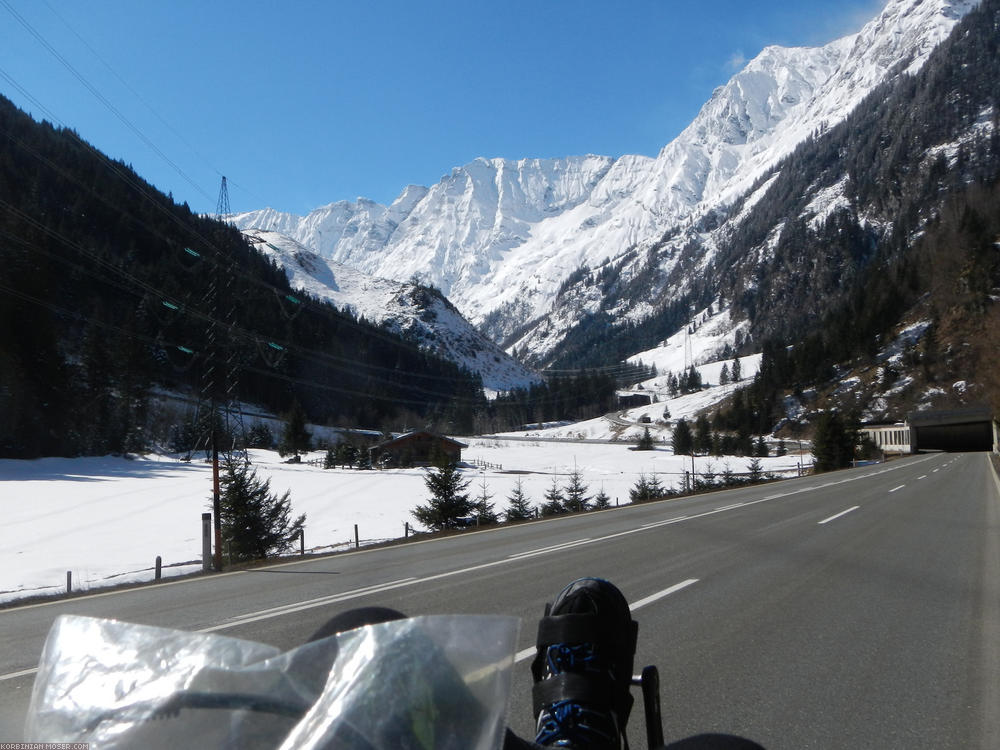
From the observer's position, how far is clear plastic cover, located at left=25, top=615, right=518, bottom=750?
1.31 meters

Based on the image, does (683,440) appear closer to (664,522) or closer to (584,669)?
(664,522)

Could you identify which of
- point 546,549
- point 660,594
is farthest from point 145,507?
point 660,594

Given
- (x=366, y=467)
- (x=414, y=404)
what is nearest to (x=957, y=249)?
(x=414, y=404)

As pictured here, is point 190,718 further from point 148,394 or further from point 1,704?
point 148,394

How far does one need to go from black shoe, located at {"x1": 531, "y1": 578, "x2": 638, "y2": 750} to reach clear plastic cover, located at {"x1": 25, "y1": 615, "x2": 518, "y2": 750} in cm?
112

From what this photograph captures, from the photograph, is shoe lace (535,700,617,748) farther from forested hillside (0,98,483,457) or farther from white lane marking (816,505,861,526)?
forested hillside (0,98,483,457)

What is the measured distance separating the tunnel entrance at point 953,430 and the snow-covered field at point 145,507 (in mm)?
32772

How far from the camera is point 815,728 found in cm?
387

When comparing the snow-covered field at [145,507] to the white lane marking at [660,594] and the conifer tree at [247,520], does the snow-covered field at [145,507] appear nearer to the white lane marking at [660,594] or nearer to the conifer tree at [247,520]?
the conifer tree at [247,520]

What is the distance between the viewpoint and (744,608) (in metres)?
6.90

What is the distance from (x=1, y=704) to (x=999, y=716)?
21.5ft

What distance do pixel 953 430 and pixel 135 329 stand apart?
11205 cm

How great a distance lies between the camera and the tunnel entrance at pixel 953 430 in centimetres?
8694

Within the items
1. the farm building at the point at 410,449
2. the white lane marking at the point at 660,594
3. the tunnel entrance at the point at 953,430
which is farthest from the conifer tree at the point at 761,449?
the white lane marking at the point at 660,594
